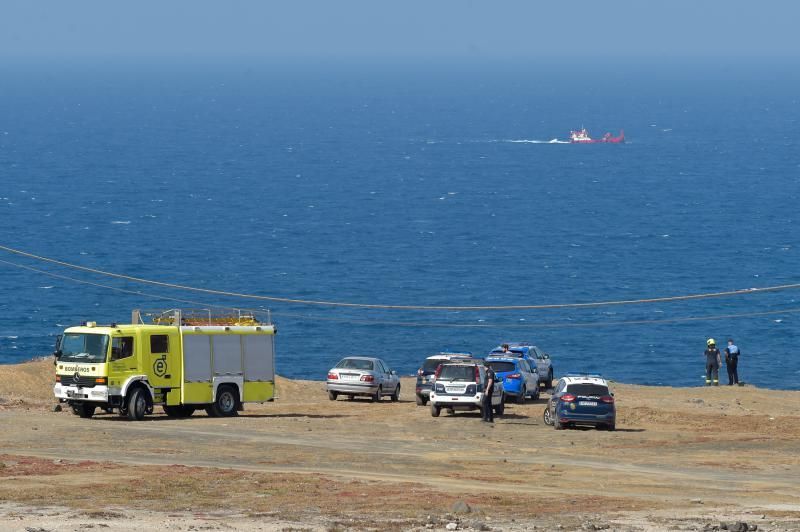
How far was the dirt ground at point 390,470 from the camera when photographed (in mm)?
24672

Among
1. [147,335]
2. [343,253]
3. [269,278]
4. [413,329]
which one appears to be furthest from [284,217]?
[147,335]

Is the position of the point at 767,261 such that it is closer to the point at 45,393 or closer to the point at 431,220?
the point at 431,220

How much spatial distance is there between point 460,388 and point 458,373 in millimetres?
601

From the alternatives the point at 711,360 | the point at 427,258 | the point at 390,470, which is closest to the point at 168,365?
the point at 390,470

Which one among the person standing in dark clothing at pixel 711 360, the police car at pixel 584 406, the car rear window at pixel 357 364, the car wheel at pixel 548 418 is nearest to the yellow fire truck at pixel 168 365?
the car rear window at pixel 357 364

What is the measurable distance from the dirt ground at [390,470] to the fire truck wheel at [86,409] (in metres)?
0.69

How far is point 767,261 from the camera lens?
11019cm

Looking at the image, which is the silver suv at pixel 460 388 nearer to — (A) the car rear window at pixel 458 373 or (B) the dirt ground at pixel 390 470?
(A) the car rear window at pixel 458 373

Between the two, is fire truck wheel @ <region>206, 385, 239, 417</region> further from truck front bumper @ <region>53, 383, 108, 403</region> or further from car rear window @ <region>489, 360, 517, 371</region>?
car rear window @ <region>489, 360, 517, 371</region>

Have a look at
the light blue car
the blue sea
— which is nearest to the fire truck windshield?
the light blue car

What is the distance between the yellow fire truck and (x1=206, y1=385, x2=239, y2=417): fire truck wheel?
0.09ft

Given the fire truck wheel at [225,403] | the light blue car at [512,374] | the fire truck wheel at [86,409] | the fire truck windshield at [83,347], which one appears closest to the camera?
the fire truck windshield at [83,347]

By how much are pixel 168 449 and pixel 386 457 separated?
461cm

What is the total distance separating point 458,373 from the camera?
4312cm
